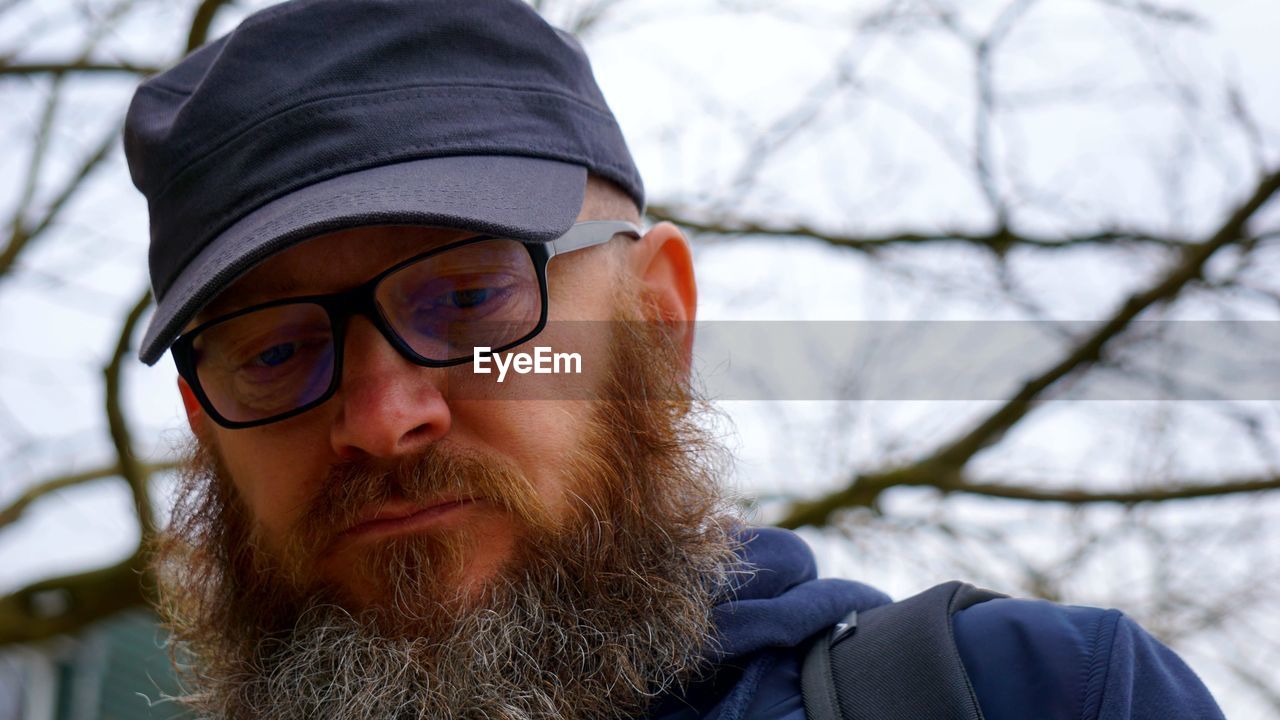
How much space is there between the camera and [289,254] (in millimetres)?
1564

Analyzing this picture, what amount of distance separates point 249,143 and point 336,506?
548 mm

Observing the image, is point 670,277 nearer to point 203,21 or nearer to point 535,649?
point 535,649

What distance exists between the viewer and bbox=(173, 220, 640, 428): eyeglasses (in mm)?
1518

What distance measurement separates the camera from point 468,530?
1510mm

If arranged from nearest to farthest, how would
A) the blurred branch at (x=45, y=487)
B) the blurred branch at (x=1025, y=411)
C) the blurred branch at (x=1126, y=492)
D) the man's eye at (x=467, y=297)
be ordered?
the man's eye at (x=467, y=297) → the blurred branch at (x=1025, y=411) → the blurred branch at (x=1126, y=492) → the blurred branch at (x=45, y=487)

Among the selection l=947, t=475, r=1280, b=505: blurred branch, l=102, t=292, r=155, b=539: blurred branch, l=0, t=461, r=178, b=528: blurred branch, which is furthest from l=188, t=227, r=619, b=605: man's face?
l=0, t=461, r=178, b=528: blurred branch

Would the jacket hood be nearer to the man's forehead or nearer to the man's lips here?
the man's lips

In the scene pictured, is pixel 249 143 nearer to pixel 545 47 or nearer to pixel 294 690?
pixel 545 47

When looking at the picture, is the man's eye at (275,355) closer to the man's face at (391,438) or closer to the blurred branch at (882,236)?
the man's face at (391,438)

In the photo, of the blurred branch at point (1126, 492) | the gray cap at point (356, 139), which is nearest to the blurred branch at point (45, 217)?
the gray cap at point (356, 139)

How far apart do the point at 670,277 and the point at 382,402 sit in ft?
2.29

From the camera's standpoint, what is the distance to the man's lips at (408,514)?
1.49m

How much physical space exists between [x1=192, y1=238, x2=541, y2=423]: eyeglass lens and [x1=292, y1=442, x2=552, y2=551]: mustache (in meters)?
0.13

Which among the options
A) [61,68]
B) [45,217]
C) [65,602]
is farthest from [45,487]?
[61,68]
